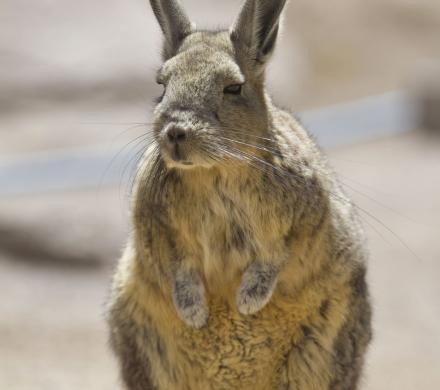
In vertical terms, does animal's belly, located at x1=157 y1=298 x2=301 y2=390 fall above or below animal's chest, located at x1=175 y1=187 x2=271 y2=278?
below

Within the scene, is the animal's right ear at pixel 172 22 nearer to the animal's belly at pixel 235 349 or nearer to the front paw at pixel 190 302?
the front paw at pixel 190 302

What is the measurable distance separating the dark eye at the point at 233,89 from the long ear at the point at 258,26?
325 mm

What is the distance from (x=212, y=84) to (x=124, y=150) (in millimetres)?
9228

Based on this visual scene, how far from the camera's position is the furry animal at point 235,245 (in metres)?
7.50

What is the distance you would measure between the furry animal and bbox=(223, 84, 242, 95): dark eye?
0.01 meters

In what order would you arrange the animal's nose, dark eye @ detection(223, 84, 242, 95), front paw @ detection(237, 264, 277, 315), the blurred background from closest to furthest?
the animal's nose, dark eye @ detection(223, 84, 242, 95), front paw @ detection(237, 264, 277, 315), the blurred background

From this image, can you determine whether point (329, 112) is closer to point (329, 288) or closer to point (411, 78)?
point (411, 78)

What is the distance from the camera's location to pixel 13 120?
1753 centimetres

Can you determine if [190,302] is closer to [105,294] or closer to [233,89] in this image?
[233,89]

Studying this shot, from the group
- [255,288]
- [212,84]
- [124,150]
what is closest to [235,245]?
[255,288]

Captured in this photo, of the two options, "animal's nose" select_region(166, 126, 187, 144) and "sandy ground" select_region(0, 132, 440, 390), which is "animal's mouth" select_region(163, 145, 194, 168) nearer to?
"animal's nose" select_region(166, 126, 187, 144)

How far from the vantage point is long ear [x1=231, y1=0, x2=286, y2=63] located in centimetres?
767

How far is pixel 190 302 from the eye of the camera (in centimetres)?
780

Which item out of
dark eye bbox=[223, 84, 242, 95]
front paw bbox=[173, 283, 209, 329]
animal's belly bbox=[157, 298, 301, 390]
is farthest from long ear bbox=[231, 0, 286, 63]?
animal's belly bbox=[157, 298, 301, 390]
